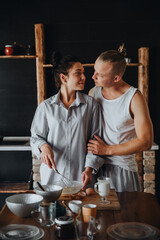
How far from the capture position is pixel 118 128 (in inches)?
88.1

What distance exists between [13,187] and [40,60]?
5.63ft

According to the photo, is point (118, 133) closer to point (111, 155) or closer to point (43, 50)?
point (111, 155)

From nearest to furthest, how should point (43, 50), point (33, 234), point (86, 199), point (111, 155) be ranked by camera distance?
point (33, 234) < point (86, 199) < point (111, 155) < point (43, 50)

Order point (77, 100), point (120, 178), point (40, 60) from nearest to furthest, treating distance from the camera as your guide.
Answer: point (120, 178)
point (77, 100)
point (40, 60)

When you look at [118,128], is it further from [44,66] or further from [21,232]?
[44,66]

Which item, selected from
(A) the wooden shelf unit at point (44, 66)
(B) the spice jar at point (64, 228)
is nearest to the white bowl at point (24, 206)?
(B) the spice jar at point (64, 228)

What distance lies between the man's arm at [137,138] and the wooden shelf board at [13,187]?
2125mm

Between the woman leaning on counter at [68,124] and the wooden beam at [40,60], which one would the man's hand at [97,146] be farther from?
the wooden beam at [40,60]

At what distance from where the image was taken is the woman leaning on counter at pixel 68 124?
235 cm

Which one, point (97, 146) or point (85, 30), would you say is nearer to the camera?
point (97, 146)

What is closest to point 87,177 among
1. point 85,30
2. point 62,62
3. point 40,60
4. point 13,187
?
point 62,62

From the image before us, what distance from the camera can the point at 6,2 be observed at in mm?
4438

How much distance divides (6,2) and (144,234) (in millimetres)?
3875

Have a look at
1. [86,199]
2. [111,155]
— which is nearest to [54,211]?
[86,199]
